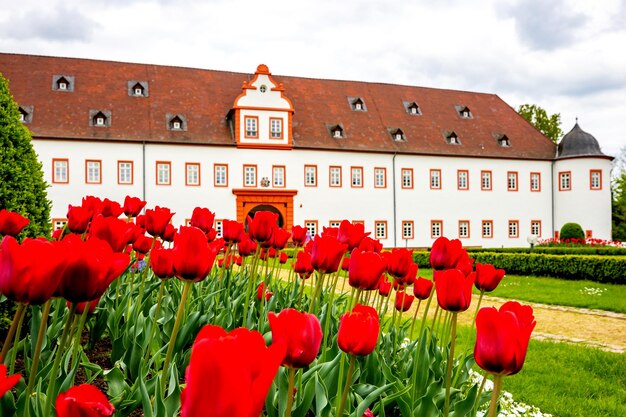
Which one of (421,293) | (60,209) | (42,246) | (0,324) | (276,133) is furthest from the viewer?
(276,133)

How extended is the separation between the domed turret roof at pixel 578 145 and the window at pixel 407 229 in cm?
1081

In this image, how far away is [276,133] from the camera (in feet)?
98.5

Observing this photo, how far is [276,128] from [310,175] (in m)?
3.07

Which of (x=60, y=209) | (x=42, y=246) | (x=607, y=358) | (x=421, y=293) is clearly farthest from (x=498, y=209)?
(x=42, y=246)

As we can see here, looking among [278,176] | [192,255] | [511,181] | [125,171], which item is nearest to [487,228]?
[511,181]

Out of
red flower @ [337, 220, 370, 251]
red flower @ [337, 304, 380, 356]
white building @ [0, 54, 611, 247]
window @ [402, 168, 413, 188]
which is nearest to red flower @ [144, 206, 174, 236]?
red flower @ [337, 220, 370, 251]

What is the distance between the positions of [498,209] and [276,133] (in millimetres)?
14210

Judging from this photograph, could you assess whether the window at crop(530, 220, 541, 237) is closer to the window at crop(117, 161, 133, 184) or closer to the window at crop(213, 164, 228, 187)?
the window at crop(213, 164, 228, 187)

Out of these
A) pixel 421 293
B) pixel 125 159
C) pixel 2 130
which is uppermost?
pixel 125 159

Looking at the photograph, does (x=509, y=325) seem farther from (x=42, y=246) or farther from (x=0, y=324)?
(x=0, y=324)

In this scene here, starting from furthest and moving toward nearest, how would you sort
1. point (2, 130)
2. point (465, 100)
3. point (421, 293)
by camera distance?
point (465, 100), point (2, 130), point (421, 293)

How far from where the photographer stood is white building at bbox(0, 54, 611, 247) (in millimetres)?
27953

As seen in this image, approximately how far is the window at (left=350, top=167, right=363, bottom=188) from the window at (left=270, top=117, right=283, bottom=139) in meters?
4.36

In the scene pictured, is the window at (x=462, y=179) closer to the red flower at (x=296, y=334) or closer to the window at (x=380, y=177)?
the window at (x=380, y=177)
